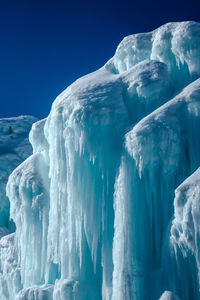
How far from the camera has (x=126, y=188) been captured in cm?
859

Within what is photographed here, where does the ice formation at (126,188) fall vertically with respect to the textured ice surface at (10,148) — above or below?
below

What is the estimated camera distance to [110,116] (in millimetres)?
9625

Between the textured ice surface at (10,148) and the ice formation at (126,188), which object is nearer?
the ice formation at (126,188)

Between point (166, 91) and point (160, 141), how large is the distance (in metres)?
2.01

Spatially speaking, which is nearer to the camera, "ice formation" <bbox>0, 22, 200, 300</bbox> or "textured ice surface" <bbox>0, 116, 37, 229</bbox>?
"ice formation" <bbox>0, 22, 200, 300</bbox>

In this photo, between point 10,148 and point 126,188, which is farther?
point 10,148

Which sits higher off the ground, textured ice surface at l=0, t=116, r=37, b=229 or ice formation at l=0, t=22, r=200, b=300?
textured ice surface at l=0, t=116, r=37, b=229

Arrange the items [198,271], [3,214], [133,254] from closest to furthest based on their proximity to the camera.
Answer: [198,271] < [133,254] < [3,214]

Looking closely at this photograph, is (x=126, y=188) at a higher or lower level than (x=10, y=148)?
lower

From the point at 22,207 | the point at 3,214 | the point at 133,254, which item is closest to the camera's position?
the point at 133,254

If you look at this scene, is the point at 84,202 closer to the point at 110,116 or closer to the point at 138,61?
the point at 110,116

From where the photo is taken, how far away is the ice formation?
7.97 meters

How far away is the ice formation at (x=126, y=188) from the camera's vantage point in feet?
26.2

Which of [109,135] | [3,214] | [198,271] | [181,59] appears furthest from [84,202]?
[3,214]
